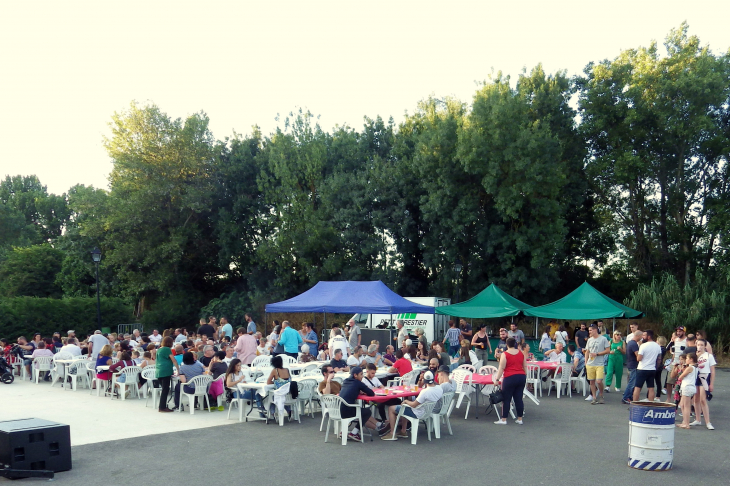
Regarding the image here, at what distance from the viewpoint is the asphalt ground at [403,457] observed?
7.41m

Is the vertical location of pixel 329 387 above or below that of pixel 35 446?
above

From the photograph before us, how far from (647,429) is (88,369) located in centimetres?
1219

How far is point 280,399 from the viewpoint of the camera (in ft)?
34.9

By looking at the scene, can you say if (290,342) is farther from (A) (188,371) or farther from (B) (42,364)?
(B) (42,364)

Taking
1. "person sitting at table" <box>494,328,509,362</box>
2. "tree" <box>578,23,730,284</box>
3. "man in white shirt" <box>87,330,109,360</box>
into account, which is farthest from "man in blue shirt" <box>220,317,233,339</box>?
"tree" <box>578,23,730,284</box>

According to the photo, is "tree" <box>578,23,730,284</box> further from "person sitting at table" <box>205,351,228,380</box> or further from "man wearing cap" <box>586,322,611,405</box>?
Result: "person sitting at table" <box>205,351,228,380</box>

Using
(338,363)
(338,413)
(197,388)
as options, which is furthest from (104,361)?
(338,413)

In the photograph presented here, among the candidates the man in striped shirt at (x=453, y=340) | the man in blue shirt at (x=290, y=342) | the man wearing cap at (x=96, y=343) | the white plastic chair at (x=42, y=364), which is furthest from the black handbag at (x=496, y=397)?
the white plastic chair at (x=42, y=364)

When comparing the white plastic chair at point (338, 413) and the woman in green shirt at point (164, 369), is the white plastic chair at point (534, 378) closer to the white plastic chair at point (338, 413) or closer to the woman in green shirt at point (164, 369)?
the white plastic chair at point (338, 413)

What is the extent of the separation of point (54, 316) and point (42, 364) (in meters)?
10.3

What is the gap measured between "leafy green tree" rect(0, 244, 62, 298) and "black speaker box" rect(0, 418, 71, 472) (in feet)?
115

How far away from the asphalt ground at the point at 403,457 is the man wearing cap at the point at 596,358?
72.8 inches

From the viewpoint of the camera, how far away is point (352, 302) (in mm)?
17078

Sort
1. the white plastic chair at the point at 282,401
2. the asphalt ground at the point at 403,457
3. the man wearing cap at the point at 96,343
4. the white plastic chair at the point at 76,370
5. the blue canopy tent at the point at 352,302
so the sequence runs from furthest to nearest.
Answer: the blue canopy tent at the point at 352,302, the man wearing cap at the point at 96,343, the white plastic chair at the point at 76,370, the white plastic chair at the point at 282,401, the asphalt ground at the point at 403,457
